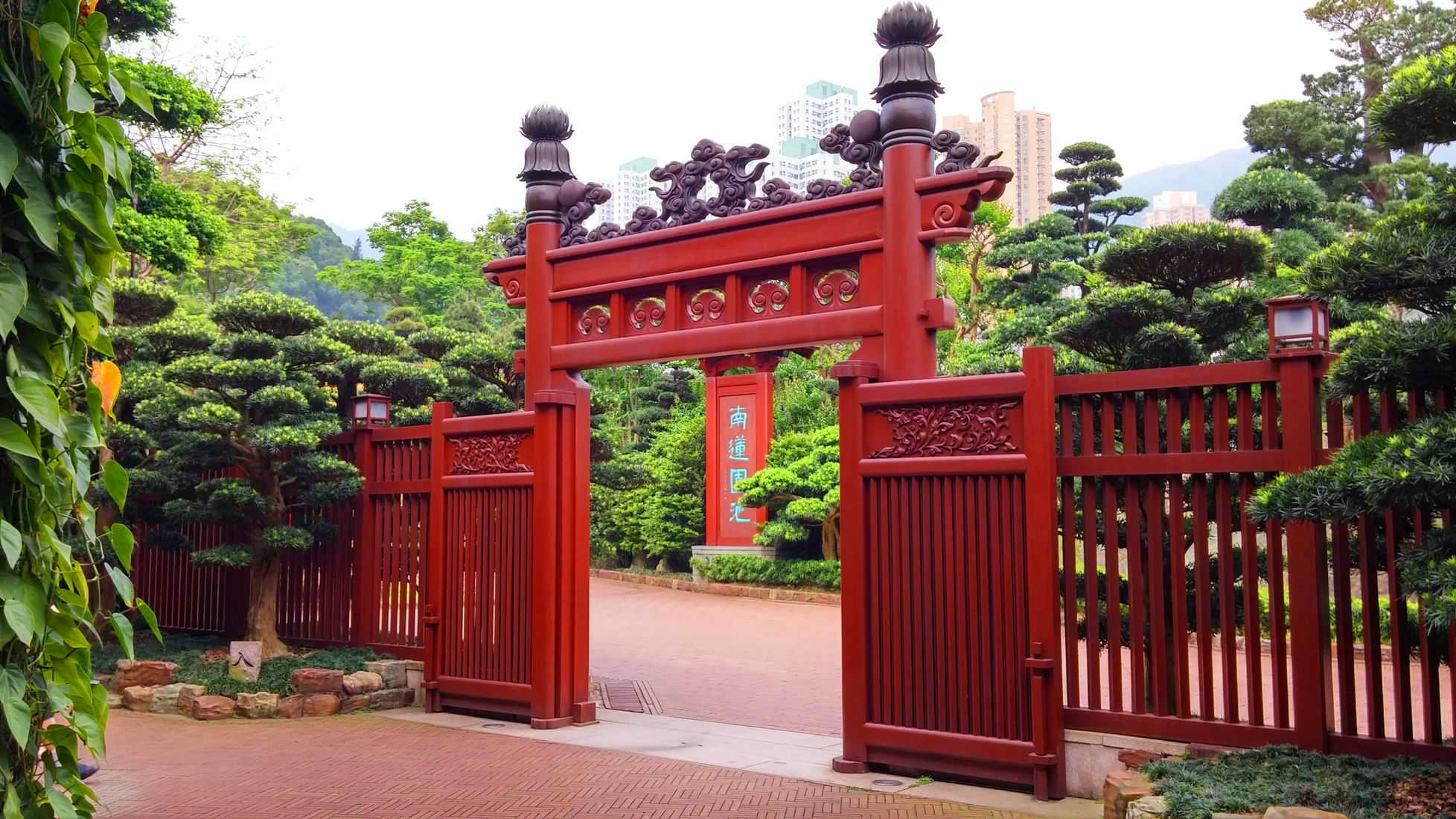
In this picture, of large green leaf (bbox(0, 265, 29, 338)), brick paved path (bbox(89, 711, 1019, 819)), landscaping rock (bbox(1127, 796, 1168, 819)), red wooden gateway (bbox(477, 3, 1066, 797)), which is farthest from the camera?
red wooden gateway (bbox(477, 3, 1066, 797))

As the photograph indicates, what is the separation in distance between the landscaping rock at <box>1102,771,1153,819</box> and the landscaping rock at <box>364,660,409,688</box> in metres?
6.49

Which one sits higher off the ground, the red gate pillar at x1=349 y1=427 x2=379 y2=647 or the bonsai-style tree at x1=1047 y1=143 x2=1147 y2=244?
the bonsai-style tree at x1=1047 y1=143 x2=1147 y2=244

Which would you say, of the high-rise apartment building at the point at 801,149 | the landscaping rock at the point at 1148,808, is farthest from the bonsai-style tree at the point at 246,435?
the high-rise apartment building at the point at 801,149

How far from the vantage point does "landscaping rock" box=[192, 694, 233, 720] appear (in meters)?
9.10

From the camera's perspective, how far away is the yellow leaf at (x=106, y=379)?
228 centimetres

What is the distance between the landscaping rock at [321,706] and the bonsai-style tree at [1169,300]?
6501 mm

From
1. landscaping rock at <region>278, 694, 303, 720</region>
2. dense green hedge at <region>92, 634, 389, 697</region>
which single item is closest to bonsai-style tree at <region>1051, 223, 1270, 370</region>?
dense green hedge at <region>92, 634, 389, 697</region>

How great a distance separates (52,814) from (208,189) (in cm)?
2568

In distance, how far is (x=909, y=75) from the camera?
6832 millimetres

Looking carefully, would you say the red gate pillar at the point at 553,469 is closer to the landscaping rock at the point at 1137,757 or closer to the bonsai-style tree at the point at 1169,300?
the bonsai-style tree at the point at 1169,300

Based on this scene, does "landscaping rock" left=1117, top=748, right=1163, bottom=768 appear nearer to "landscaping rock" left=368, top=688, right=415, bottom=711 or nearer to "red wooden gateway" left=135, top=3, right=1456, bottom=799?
"red wooden gateway" left=135, top=3, right=1456, bottom=799

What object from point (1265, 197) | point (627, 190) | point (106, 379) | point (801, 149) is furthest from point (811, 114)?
point (106, 379)

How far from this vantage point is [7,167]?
5.96ft

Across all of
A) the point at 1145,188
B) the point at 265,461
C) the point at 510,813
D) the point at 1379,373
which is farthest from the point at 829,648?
the point at 1145,188
